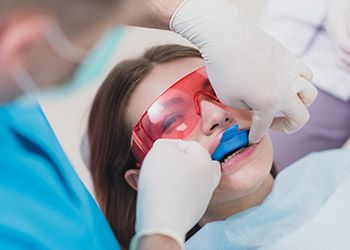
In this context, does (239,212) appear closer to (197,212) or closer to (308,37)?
(197,212)

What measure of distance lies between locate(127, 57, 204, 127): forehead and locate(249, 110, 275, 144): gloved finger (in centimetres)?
19

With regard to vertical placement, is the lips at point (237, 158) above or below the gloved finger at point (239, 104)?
below

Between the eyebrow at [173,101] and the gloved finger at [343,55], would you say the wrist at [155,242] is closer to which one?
the eyebrow at [173,101]

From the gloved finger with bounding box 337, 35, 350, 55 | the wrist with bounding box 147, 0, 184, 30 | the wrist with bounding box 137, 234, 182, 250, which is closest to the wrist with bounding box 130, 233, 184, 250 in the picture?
the wrist with bounding box 137, 234, 182, 250

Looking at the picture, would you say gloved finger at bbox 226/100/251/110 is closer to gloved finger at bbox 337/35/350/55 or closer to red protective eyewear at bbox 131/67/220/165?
red protective eyewear at bbox 131/67/220/165

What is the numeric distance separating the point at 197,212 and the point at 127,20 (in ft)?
1.49

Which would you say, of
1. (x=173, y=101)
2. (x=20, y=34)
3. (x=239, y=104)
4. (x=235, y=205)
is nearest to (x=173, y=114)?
(x=173, y=101)

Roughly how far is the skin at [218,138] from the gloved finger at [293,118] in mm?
42

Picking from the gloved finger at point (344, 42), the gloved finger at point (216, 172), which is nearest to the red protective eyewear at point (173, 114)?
the gloved finger at point (216, 172)

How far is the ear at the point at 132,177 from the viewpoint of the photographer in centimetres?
122

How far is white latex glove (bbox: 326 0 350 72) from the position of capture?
1529mm

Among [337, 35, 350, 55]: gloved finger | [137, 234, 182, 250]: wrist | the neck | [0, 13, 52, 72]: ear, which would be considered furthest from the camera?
[337, 35, 350, 55]: gloved finger

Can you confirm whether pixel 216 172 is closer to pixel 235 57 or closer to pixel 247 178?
pixel 247 178

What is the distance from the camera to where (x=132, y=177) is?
48.8 inches
